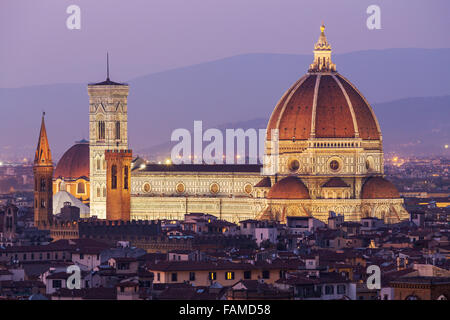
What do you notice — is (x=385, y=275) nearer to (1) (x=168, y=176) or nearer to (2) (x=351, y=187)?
(2) (x=351, y=187)

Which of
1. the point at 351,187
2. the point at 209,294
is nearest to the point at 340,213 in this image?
the point at 351,187

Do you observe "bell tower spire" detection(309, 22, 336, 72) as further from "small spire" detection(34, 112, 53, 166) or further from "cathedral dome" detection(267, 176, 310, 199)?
"small spire" detection(34, 112, 53, 166)

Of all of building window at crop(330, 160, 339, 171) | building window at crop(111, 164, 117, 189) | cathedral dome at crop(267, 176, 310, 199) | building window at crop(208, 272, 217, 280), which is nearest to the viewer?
building window at crop(208, 272, 217, 280)

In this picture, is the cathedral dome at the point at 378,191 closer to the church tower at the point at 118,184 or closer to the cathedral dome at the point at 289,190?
the cathedral dome at the point at 289,190

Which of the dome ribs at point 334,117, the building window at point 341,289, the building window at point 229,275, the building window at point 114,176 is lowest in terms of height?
the building window at point 341,289

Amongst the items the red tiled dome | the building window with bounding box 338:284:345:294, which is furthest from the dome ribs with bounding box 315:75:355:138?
the building window with bounding box 338:284:345:294

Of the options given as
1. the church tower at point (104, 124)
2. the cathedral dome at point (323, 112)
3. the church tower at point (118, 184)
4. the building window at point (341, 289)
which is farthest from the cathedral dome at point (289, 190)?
the building window at point (341, 289)

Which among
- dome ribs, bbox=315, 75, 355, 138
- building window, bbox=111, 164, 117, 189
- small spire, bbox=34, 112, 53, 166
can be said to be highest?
dome ribs, bbox=315, 75, 355, 138
